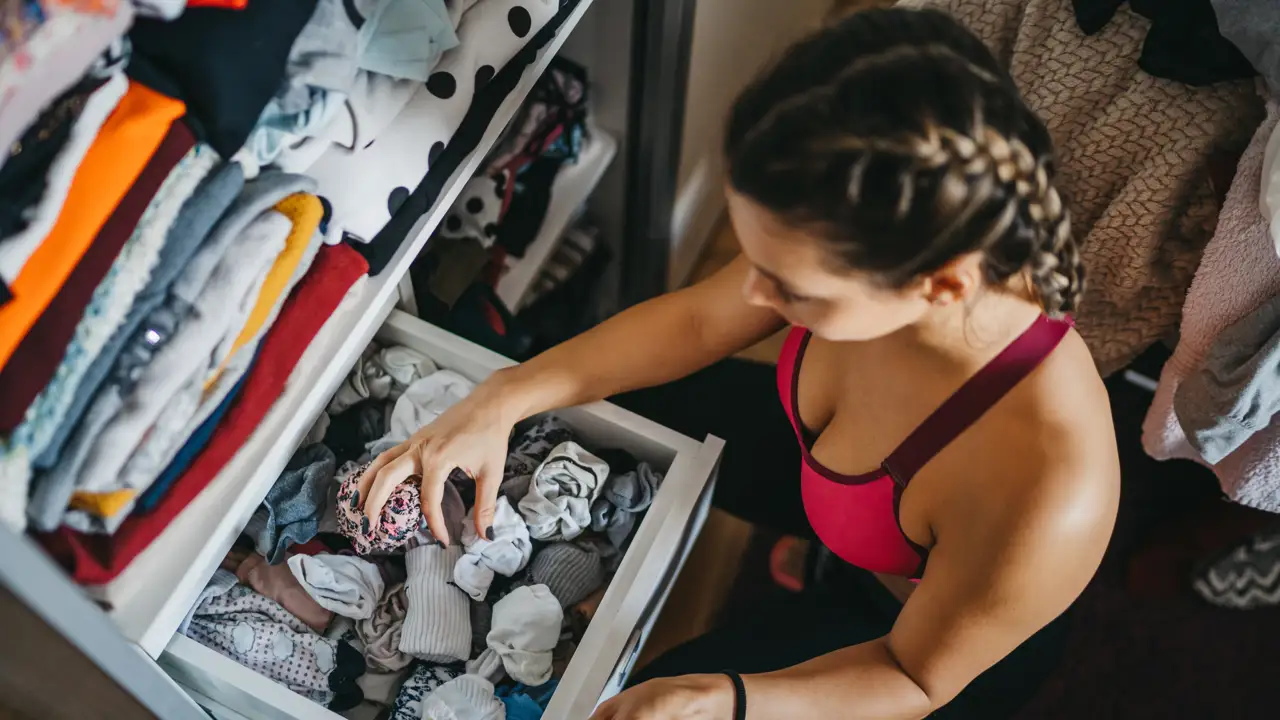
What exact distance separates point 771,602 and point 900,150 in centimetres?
63

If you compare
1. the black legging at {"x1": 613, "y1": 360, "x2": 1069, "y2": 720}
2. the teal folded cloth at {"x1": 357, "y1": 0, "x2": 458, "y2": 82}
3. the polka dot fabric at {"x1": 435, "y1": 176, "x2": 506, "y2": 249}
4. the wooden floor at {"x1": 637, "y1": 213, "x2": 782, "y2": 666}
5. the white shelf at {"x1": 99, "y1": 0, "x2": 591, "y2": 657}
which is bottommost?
the wooden floor at {"x1": 637, "y1": 213, "x2": 782, "y2": 666}

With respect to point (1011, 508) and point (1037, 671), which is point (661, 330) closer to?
point (1011, 508)

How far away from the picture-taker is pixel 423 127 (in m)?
0.78

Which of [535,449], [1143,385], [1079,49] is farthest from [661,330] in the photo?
[1143,385]

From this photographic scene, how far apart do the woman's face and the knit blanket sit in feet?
0.79

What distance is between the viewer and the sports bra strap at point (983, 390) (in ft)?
2.29

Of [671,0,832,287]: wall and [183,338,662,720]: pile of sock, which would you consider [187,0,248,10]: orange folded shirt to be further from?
[671,0,832,287]: wall

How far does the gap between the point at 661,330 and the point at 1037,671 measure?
1.62 feet

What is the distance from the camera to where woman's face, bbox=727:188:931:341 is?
591 mm

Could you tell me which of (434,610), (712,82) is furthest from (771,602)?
(712,82)

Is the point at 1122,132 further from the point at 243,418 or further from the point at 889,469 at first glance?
the point at 243,418

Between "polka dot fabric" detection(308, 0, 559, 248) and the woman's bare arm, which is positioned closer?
"polka dot fabric" detection(308, 0, 559, 248)

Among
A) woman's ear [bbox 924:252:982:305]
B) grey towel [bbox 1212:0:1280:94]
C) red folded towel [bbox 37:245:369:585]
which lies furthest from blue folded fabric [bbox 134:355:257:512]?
grey towel [bbox 1212:0:1280:94]

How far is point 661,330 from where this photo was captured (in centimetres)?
92
